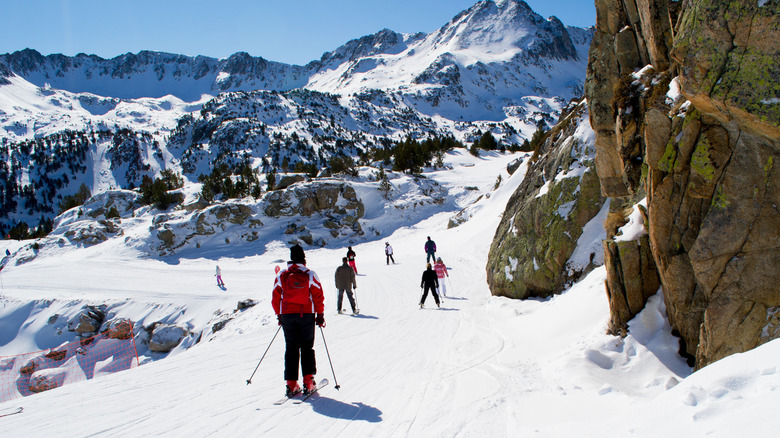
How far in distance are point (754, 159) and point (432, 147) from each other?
201 ft

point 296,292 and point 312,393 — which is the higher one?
point 296,292

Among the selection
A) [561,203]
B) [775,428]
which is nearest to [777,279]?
[775,428]

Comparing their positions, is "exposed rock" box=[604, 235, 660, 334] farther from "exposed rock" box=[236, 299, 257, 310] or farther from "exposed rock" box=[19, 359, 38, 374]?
"exposed rock" box=[19, 359, 38, 374]

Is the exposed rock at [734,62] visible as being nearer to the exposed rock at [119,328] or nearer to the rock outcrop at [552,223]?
the rock outcrop at [552,223]

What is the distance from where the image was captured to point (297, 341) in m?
5.21

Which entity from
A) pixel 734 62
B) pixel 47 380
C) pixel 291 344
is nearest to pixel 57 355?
pixel 47 380

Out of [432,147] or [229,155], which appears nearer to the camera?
[432,147]

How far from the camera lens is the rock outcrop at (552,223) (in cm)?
1026

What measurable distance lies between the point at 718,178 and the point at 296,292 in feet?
18.8

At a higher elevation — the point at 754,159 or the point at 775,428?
the point at 754,159

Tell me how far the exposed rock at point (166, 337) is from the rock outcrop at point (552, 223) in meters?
13.8

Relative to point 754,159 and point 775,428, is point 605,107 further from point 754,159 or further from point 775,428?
point 775,428

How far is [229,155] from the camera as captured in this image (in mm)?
123250

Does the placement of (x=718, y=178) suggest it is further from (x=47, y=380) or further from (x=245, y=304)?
(x=47, y=380)
